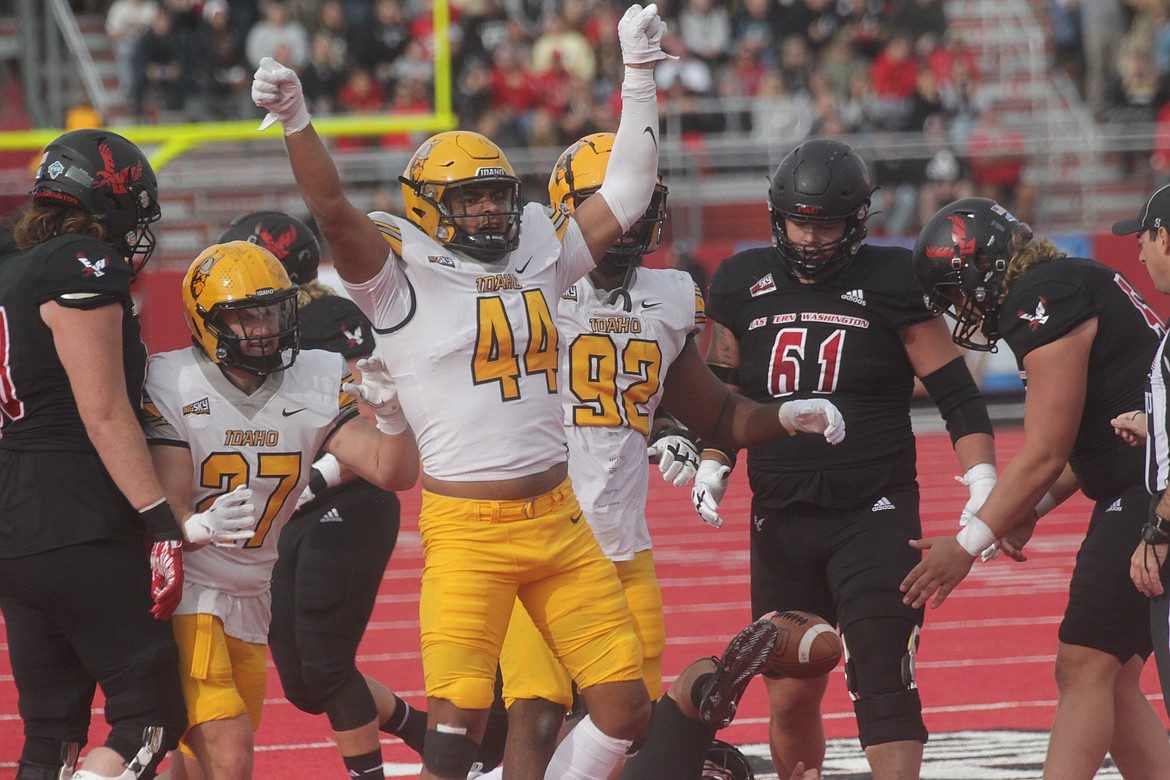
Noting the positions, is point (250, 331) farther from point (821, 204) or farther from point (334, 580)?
point (821, 204)

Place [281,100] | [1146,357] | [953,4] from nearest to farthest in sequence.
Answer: [281,100] < [1146,357] < [953,4]

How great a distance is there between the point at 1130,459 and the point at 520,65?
14.1 meters

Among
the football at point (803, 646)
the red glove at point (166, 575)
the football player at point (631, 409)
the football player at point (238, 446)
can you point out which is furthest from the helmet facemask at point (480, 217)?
the football at point (803, 646)

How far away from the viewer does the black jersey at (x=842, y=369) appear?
4.92 metres

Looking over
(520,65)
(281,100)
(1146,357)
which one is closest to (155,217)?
(281,100)

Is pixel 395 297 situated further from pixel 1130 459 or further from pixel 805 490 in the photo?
pixel 1130 459

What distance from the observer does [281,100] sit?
395 centimetres

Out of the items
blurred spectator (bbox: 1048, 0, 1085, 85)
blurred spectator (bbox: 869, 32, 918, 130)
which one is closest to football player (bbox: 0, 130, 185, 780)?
blurred spectator (bbox: 869, 32, 918, 130)

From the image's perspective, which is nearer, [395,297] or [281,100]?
[281,100]

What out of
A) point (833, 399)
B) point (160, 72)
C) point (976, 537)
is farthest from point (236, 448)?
point (160, 72)

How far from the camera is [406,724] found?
225 inches

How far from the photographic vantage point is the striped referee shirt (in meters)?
3.98

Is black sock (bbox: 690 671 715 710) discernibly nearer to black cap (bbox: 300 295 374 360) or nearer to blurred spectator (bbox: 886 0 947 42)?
black cap (bbox: 300 295 374 360)

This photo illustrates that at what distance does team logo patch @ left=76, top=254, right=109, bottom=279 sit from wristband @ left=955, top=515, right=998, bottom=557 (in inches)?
99.0
